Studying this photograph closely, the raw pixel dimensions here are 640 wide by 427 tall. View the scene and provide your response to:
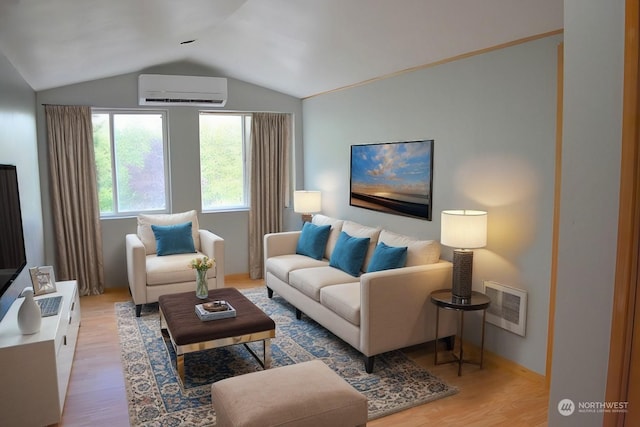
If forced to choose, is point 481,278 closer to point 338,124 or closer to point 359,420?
point 359,420

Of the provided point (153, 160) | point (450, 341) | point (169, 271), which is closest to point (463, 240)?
point (450, 341)

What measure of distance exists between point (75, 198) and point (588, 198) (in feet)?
18.2

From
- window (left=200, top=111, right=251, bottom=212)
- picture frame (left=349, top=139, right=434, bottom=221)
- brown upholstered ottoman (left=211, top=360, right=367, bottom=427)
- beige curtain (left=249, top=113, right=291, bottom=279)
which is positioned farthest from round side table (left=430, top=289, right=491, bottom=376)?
window (left=200, top=111, right=251, bottom=212)

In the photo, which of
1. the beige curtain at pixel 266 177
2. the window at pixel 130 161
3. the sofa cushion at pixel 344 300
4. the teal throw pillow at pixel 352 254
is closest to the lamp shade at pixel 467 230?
the sofa cushion at pixel 344 300

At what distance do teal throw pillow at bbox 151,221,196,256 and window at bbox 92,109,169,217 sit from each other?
2.44ft

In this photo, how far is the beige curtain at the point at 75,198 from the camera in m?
5.43

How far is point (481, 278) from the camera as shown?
381 cm

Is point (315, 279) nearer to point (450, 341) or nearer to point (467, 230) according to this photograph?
point (450, 341)

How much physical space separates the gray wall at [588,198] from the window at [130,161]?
5.47m

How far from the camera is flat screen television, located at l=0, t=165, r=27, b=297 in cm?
295

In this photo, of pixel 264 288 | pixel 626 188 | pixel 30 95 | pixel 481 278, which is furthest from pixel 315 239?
pixel 626 188

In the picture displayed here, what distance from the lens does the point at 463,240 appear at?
11.4ft

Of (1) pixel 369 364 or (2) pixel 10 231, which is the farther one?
(1) pixel 369 364

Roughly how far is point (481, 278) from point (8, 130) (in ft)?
12.5
